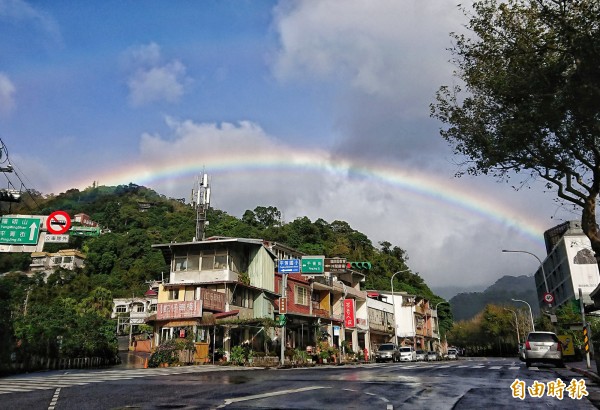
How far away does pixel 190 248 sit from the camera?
130ft

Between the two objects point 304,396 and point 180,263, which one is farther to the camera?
point 180,263

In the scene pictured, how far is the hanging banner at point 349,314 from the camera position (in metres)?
53.4

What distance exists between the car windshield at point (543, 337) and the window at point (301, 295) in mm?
23958

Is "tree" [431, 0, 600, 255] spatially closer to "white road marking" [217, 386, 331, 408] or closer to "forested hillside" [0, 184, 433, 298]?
"white road marking" [217, 386, 331, 408]

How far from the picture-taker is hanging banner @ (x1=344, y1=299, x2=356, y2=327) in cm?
5341

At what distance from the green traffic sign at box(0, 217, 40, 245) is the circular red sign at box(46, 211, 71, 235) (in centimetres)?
185

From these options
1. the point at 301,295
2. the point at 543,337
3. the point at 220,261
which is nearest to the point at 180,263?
the point at 220,261

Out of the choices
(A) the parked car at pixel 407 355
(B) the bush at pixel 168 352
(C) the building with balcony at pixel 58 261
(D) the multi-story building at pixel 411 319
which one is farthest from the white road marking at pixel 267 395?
(C) the building with balcony at pixel 58 261

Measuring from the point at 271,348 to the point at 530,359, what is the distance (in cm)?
2051

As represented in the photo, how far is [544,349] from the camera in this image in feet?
74.9

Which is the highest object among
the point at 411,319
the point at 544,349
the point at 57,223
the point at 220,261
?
the point at 57,223

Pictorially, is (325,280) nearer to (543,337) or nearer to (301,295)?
(301,295)

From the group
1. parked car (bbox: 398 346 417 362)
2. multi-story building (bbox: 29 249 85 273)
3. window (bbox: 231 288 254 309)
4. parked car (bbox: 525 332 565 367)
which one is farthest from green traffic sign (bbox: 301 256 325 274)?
multi-story building (bbox: 29 249 85 273)

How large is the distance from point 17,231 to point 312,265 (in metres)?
21.8
